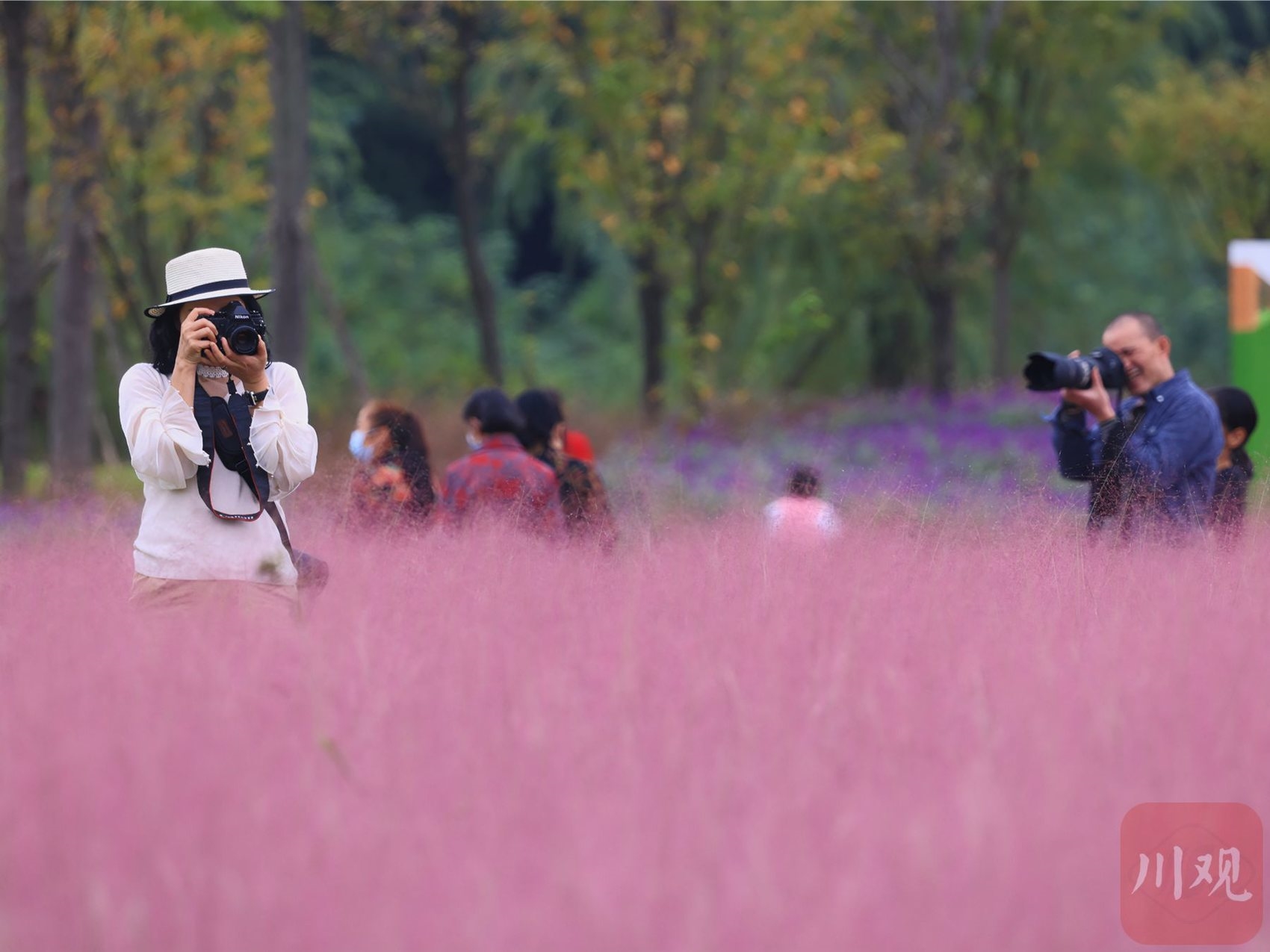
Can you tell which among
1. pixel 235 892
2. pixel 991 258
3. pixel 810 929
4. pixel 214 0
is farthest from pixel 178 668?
pixel 991 258

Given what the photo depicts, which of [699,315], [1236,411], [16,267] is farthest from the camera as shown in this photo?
[699,315]

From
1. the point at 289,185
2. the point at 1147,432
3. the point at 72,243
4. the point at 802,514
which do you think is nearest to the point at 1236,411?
the point at 1147,432

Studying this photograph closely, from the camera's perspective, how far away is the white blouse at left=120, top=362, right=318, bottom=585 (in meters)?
4.16

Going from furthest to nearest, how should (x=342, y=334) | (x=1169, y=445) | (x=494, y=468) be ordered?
(x=342, y=334)
(x=494, y=468)
(x=1169, y=445)

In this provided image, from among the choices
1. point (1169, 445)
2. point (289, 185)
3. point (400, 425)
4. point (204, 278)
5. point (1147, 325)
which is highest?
point (289, 185)

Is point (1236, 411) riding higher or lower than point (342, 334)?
lower

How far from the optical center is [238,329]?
13.9 feet

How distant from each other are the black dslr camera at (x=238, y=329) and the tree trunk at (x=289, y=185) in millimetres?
11252

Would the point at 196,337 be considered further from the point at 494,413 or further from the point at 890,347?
the point at 890,347

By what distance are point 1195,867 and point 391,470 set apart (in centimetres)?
322

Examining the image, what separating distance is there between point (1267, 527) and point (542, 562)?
2.17m

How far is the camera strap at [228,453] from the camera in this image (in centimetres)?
424

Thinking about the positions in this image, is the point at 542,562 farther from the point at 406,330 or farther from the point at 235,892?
the point at 406,330

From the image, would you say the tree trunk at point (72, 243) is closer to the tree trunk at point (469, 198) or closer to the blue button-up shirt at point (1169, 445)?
the tree trunk at point (469, 198)
